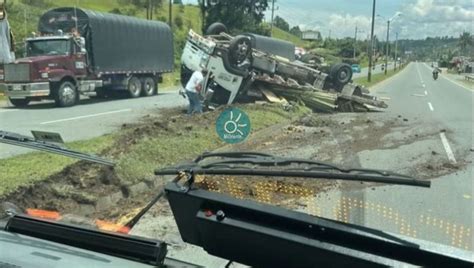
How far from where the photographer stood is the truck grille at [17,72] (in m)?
21.7

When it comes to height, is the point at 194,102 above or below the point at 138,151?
above

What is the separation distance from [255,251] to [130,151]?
7338 mm

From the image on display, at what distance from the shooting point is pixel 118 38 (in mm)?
26219

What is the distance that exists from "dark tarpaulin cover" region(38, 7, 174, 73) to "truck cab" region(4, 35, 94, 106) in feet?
3.53

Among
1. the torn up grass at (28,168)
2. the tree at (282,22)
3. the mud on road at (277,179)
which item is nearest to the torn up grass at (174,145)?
the mud on road at (277,179)

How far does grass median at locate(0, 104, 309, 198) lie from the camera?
7.62 metres

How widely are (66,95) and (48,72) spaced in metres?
1.12

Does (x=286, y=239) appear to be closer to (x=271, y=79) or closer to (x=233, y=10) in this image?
(x=233, y=10)

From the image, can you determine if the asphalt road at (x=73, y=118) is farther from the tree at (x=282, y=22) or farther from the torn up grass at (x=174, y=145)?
the tree at (x=282, y=22)

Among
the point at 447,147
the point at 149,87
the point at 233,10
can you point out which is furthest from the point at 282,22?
the point at 149,87

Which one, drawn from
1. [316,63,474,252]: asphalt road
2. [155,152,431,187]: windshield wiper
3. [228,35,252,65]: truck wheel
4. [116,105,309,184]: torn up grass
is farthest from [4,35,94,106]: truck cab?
[155,152,431,187]: windshield wiper

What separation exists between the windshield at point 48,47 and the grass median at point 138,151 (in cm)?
1027

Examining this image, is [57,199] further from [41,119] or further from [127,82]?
[127,82]

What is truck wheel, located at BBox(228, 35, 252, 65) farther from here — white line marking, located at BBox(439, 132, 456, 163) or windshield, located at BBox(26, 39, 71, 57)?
windshield, located at BBox(26, 39, 71, 57)
